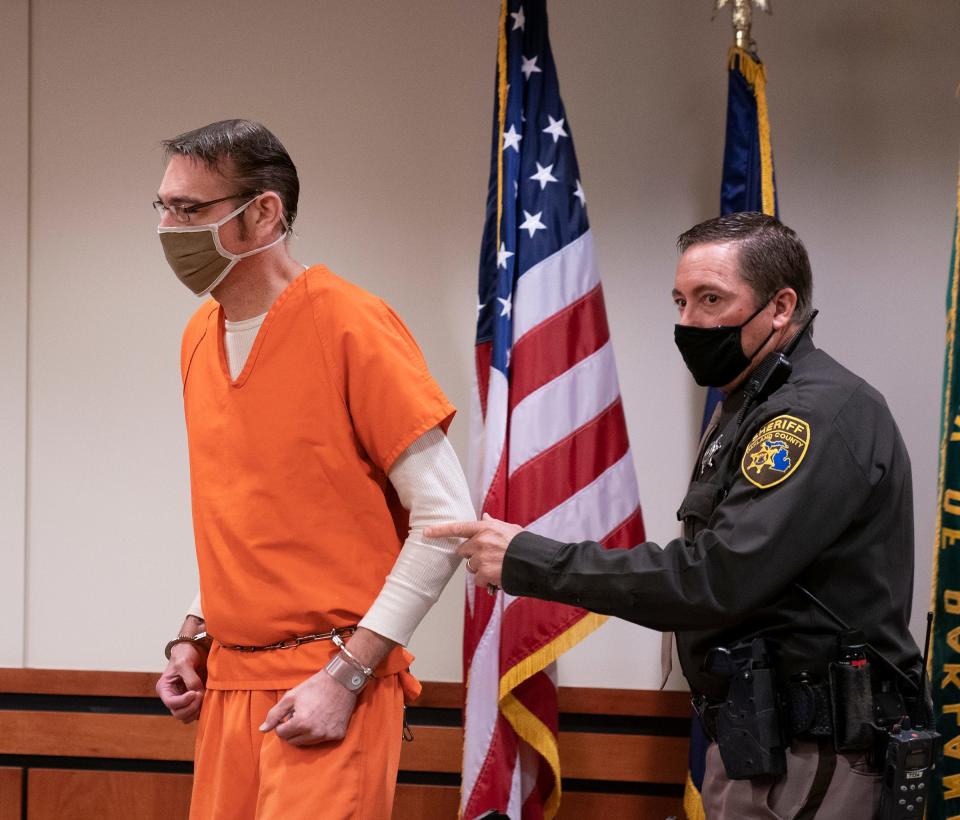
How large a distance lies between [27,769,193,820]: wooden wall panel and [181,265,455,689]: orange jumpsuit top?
1720mm

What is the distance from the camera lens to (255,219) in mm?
1678

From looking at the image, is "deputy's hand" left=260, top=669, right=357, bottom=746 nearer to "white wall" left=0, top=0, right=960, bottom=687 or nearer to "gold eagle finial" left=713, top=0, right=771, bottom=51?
"white wall" left=0, top=0, right=960, bottom=687

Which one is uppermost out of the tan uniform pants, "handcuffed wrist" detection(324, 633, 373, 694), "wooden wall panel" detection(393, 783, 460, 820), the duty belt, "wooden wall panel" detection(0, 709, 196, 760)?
the duty belt

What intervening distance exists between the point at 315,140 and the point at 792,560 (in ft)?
6.92

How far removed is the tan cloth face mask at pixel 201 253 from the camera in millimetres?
1656

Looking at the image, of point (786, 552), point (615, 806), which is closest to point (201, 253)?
point (786, 552)

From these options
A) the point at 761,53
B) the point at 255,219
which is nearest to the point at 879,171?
the point at 761,53

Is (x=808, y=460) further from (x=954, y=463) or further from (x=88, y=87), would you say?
(x=88, y=87)

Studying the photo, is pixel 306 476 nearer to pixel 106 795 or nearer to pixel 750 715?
pixel 750 715

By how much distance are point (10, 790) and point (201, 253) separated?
2.26m

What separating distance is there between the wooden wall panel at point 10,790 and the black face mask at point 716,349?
8.18 feet

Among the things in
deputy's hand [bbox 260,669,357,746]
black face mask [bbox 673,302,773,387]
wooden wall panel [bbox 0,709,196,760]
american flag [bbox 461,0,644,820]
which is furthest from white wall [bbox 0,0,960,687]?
deputy's hand [bbox 260,669,357,746]

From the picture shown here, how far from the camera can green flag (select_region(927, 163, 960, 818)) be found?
2371 millimetres

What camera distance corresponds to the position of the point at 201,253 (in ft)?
5.45
